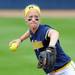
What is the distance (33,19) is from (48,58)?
650 millimetres

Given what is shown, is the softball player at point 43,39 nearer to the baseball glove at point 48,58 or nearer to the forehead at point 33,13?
the forehead at point 33,13

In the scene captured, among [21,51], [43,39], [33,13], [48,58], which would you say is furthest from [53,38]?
[21,51]

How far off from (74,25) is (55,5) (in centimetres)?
812

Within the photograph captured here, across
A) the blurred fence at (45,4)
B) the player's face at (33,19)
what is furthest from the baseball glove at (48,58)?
the blurred fence at (45,4)

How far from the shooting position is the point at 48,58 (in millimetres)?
6145

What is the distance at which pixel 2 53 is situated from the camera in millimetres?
13945

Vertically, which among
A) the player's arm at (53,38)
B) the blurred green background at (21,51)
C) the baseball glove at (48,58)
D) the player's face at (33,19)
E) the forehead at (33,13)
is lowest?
the blurred green background at (21,51)

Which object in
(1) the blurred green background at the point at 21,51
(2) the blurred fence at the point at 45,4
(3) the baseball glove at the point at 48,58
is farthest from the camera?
(2) the blurred fence at the point at 45,4

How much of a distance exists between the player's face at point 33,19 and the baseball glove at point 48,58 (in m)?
0.48

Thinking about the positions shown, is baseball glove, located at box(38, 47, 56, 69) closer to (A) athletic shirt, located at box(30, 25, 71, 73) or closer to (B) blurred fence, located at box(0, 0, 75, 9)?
(A) athletic shirt, located at box(30, 25, 71, 73)

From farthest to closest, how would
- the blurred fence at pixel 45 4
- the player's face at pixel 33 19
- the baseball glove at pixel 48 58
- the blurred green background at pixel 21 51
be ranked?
the blurred fence at pixel 45 4
the blurred green background at pixel 21 51
the player's face at pixel 33 19
the baseball glove at pixel 48 58

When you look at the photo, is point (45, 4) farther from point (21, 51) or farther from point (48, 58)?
point (48, 58)

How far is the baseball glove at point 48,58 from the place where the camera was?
6.08m

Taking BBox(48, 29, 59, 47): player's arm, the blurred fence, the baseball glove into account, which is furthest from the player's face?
the blurred fence
